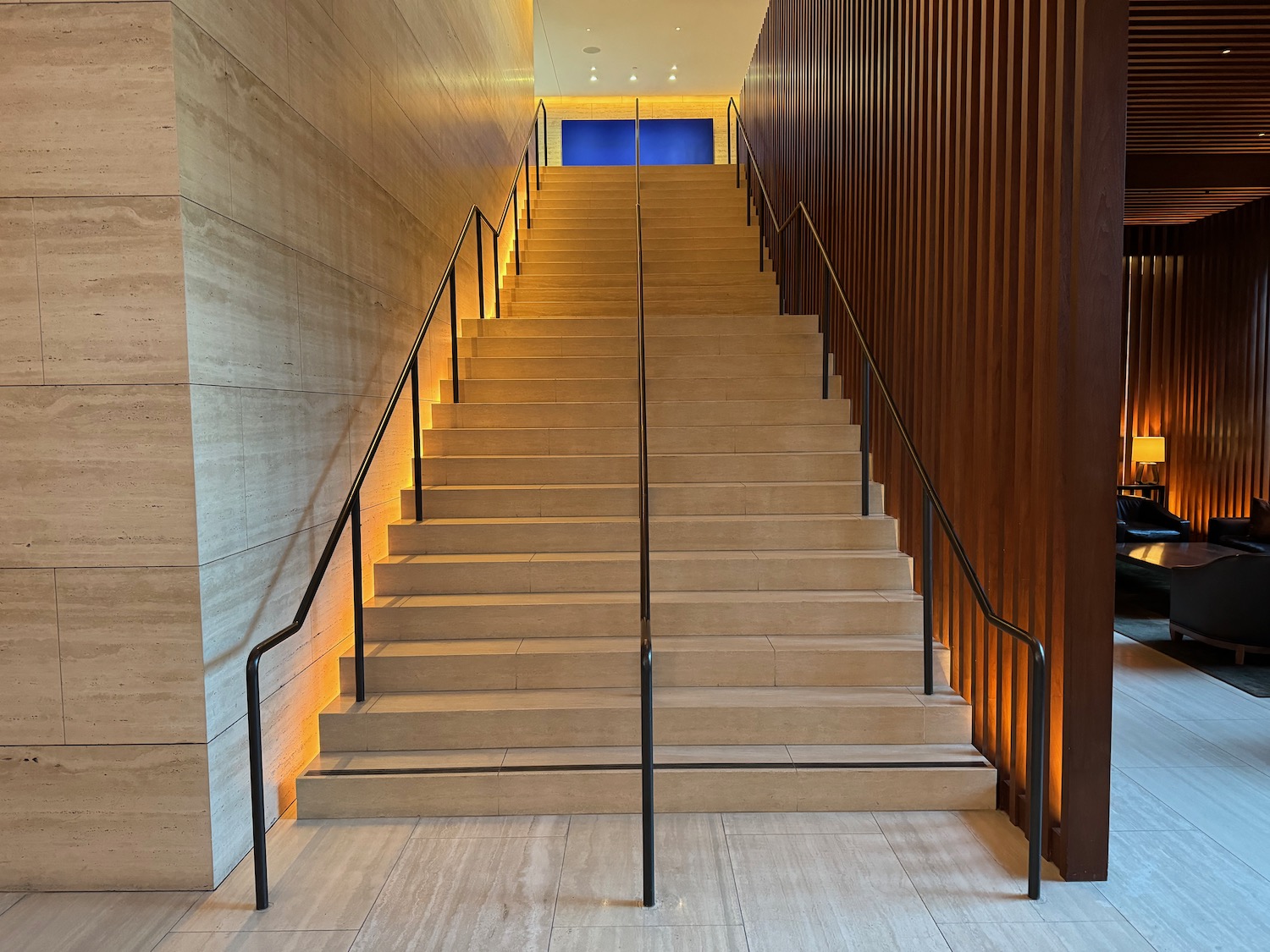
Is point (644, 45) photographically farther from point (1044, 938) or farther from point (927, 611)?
point (1044, 938)

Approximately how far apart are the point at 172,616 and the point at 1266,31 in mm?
6748

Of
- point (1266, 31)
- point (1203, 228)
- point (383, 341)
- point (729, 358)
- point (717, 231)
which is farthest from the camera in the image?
point (1203, 228)

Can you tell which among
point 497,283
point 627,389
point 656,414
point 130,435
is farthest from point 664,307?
point 130,435

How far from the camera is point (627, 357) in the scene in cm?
572

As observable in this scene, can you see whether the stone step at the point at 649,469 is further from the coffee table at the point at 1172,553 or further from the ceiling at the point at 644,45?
the ceiling at the point at 644,45

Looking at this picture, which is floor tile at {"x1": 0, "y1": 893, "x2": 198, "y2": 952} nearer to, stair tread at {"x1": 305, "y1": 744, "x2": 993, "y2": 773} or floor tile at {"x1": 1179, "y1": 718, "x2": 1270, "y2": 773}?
stair tread at {"x1": 305, "y1": 744, "x2": 993, "y2": 773}

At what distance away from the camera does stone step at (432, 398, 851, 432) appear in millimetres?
5164

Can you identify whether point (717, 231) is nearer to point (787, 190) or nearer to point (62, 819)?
point (787, 190)

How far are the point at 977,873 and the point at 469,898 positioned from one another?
1630mm

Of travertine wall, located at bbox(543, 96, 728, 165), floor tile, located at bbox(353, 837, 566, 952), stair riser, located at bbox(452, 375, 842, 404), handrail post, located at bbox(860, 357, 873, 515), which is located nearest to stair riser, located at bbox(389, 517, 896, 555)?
handrail post, located at bbox(860, 357, 873, 515)

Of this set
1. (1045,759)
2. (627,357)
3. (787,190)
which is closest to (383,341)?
(627,357)

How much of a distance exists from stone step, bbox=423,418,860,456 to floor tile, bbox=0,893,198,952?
9.31 feet

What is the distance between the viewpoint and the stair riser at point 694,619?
383cm

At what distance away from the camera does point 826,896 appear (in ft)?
8.46
